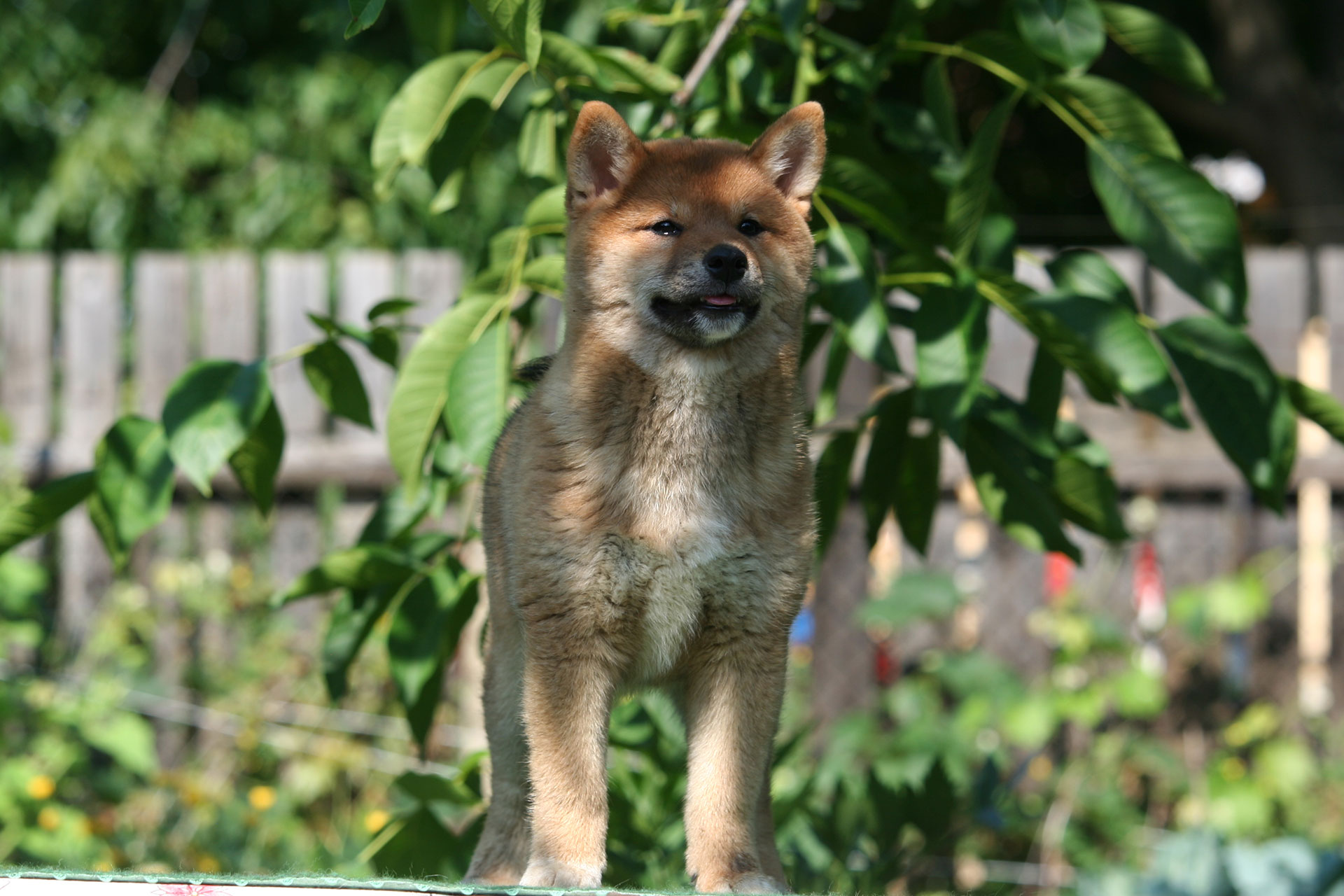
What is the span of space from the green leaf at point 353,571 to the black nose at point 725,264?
1024 millimetres

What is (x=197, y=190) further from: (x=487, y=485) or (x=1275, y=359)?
(x=487, y=485)

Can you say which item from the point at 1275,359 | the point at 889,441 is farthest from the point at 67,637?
the point at 1275,359

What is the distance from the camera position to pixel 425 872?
255 cm

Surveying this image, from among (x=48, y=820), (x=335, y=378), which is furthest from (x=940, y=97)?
(x=48, y=820)

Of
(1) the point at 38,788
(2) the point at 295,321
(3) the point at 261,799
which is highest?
(2) the point at 295,321

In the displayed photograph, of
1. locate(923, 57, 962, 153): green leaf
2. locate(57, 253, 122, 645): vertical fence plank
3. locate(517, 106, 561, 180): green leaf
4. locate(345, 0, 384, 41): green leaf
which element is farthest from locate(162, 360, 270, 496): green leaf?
locate(57, 253, 122, 645): vertical fence plank

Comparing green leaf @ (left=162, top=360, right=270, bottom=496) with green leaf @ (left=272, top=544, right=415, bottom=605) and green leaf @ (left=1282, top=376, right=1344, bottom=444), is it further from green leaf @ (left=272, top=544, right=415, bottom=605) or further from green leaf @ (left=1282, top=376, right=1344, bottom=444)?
green leaf @ (left=1282, top=376, right=1344, bottom=444)

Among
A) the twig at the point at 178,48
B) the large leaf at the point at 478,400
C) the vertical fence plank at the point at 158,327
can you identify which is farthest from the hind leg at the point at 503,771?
the twig at the point at 178,48

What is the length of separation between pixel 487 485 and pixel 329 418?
336 centimetres

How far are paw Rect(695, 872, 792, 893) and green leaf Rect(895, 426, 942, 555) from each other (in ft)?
3.51

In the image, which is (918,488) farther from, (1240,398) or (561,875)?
(561,875)

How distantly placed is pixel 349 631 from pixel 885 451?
1141 mm

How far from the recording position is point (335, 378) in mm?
2461

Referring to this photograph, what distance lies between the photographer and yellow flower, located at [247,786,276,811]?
459 cm
